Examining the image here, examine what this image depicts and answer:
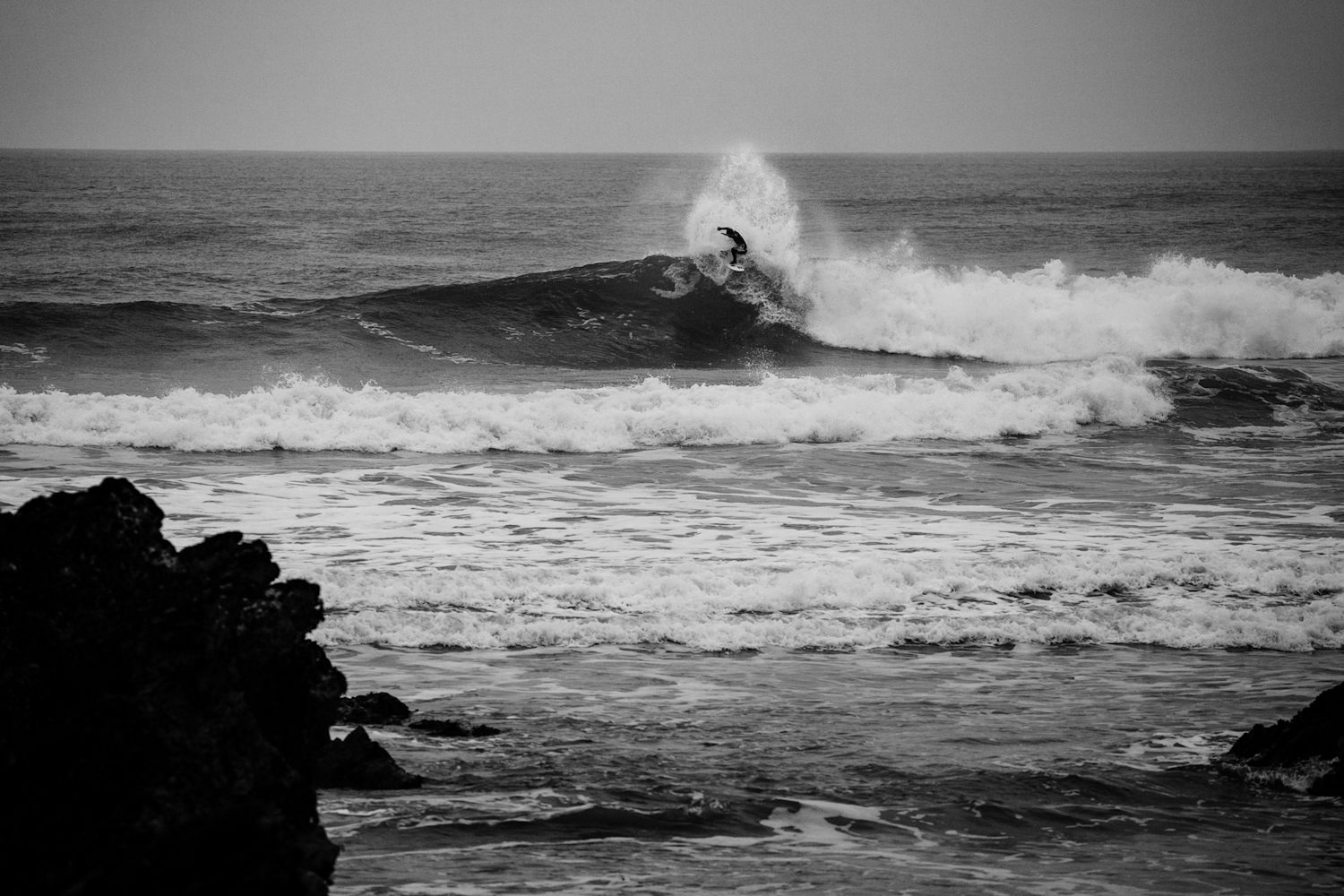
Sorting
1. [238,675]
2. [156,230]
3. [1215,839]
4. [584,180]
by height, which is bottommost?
[1215,839]

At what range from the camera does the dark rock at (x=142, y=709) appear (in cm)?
370

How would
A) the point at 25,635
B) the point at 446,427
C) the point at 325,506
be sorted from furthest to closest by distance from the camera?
the point at 446,427 < the point at 325,506 < the point at 25,635

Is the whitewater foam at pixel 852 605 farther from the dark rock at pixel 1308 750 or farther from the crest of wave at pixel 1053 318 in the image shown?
the crest of wave at pixel 1053 318

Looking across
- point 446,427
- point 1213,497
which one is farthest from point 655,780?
point 446,427

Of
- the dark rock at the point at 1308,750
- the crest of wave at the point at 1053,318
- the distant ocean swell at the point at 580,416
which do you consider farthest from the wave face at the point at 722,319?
the dark rock at the point at 1308,750

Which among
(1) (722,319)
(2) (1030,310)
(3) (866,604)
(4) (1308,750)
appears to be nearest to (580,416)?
(3) (866,604)

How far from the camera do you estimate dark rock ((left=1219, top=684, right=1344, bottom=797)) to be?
665 cm

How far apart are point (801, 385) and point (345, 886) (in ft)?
53.6

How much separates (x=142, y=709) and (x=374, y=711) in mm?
3495

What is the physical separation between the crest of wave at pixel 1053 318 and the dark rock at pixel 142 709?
82.4ft

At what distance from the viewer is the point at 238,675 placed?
4.46m

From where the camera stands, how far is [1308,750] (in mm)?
6805

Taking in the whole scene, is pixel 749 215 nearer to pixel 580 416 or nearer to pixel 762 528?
pixel 580 416

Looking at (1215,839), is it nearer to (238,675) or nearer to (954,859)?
(954,859)
